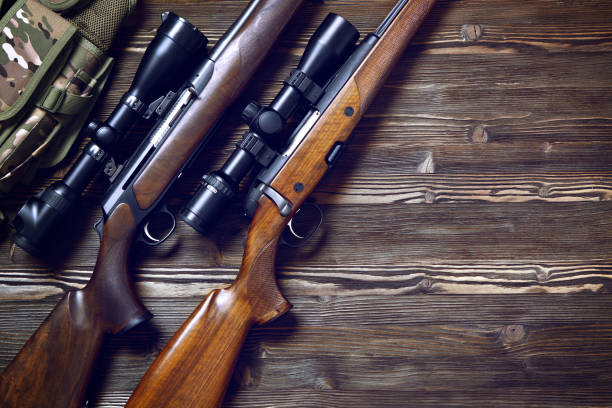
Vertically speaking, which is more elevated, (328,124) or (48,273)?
(328,124)

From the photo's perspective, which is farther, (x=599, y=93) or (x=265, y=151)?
(x=599, y=93)

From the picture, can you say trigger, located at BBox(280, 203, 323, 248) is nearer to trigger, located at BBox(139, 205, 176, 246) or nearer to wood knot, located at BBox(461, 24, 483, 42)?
trigger, located at BBox(139, 205, 176, 246)

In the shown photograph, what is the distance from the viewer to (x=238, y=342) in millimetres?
1334

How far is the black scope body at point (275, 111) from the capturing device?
1364 millimetres

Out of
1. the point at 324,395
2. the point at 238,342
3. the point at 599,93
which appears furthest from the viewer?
the point at 599,93

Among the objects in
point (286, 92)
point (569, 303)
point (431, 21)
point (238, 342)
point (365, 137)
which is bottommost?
point (569, 303)

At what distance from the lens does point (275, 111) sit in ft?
4.44

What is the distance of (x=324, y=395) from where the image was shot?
5.06ft

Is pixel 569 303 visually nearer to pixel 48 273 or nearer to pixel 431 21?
pixel 431 21

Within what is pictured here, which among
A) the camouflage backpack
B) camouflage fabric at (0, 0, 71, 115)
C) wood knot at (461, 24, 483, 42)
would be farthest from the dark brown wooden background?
camouflage fabric at (0, 0, 71, 115)

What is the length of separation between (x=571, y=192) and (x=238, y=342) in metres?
1.41

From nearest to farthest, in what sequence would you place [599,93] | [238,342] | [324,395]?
[238,342] < [324,395] < [599,93]

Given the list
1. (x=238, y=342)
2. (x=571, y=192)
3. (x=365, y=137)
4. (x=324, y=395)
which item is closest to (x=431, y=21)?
(x=365, y=137)

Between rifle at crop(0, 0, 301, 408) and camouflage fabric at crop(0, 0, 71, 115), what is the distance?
0.48 m
